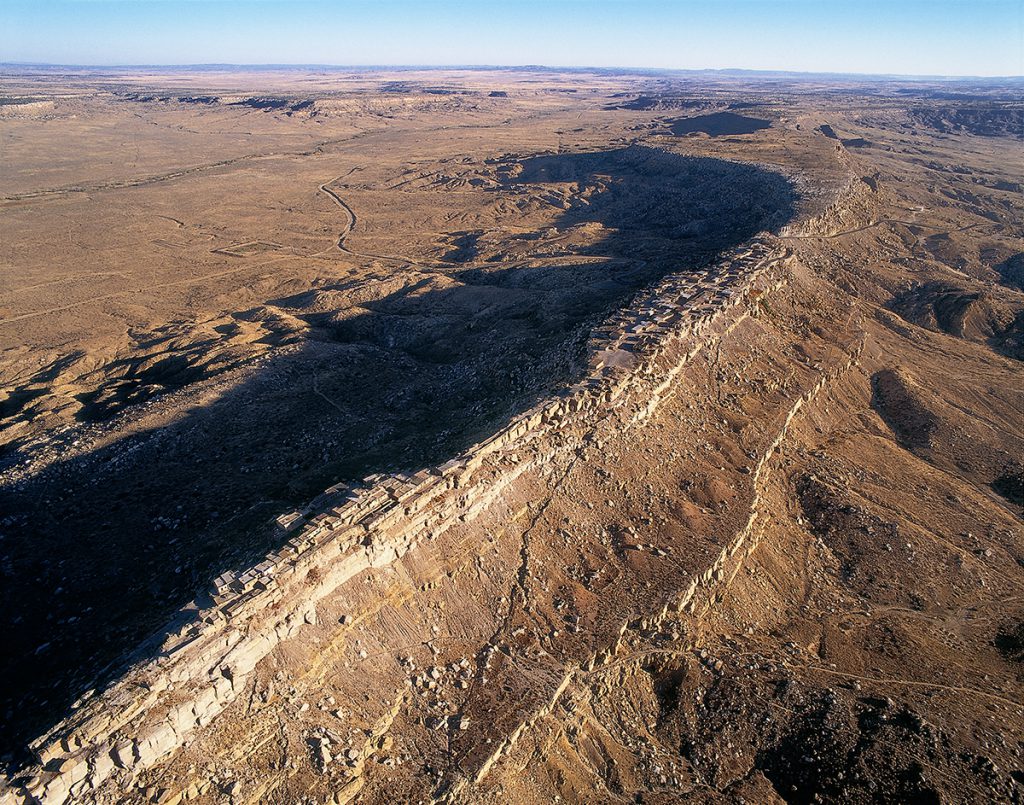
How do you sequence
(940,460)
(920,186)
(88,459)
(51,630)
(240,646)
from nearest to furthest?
1. (240,646)
2. (51,630)
3. (88,459)
4. (940,460)
5. (920,186)

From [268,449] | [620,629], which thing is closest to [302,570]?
[620,629]

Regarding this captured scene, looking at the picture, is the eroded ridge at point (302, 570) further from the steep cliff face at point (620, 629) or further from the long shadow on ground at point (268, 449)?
the long shadow on ground at point (268, 449)

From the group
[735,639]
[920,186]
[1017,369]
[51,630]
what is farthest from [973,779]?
[920,186]

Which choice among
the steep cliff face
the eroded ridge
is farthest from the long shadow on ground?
the steep cliff face

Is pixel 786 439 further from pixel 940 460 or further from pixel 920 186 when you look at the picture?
pixel 920 186

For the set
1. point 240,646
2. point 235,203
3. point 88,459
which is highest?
point 240,646

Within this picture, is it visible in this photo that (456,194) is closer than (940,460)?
No
